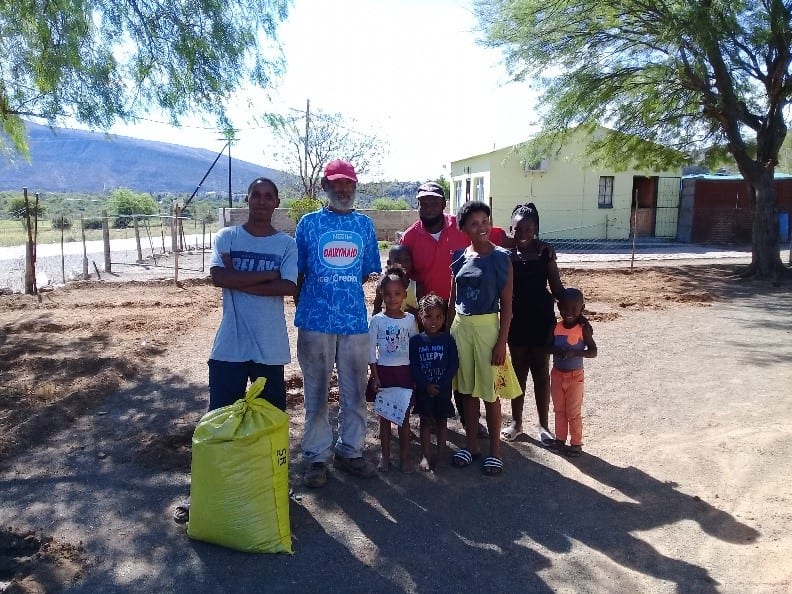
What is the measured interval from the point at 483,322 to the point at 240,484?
A: 1744 mm

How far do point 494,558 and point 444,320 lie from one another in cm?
151

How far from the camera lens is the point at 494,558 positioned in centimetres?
314

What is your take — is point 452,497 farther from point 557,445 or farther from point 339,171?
point 339,171

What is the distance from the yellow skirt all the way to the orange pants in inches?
14.9

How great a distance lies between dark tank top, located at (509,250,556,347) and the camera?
14.3 ft

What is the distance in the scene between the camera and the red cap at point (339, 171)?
3742 millimetres

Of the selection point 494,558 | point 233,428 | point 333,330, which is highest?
point 333,330

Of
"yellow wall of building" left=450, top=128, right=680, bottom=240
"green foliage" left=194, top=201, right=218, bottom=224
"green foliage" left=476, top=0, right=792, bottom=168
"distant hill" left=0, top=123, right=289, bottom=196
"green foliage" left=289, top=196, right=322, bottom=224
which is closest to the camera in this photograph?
"green foliage" left=476, top=0, right=792, bottom=168

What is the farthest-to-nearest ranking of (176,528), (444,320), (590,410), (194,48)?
1. (194,48)
2. (590,410)
3. (444,320)
4. (176,528)

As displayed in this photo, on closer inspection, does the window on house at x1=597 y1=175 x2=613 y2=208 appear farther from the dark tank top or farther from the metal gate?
the dark tank top

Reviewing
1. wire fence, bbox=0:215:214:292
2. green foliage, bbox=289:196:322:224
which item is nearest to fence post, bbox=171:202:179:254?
wire fence, bbox=0:215:214:292

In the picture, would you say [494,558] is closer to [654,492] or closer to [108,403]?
[654,492]

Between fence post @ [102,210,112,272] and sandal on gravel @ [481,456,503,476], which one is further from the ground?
fence post @ [102,210,112,272]

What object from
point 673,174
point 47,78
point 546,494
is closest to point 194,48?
point 47,78
